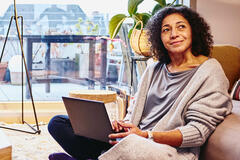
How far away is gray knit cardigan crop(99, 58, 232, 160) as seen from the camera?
3.49ft

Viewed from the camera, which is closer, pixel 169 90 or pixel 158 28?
pixel 169 90

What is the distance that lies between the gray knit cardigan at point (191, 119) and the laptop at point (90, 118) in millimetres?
124

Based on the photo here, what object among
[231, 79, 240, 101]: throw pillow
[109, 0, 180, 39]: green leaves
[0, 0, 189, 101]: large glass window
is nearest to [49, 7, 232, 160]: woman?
[231, 79, 240, 101]: throw pillow

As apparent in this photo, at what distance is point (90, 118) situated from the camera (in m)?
1.24

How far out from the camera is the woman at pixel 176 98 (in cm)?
112

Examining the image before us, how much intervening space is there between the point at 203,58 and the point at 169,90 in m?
0.22

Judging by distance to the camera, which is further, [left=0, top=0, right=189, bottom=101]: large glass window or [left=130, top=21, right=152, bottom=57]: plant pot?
[left=0, top=0, right=189, bottom=101]: large glass window

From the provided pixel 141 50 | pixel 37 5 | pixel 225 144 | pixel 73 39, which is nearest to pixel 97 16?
pixel 73 39

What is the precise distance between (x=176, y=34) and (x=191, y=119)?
1.38 ft

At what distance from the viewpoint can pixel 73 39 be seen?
3350 millimetres

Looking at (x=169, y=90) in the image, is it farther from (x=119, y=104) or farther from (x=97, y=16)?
(x=97, y=16)

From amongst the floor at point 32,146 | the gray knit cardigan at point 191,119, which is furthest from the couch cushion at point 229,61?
the floor at point 32,146

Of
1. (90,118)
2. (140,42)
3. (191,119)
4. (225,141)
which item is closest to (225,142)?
(225,141)

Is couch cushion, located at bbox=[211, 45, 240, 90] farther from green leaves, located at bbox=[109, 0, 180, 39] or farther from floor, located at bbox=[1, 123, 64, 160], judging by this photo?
floor, located at bbox=[1, 123, 64, 160]
